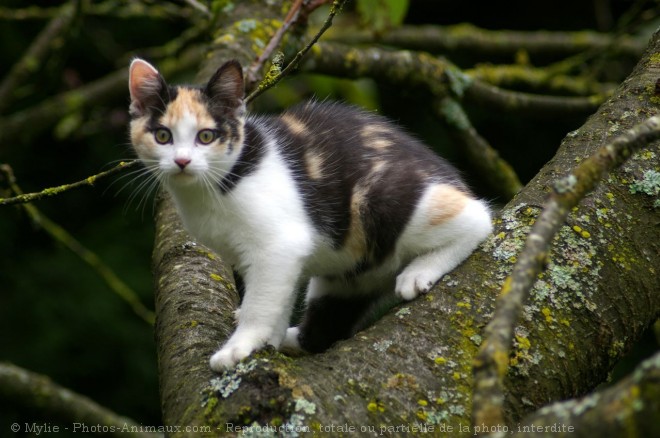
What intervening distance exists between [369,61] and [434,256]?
1.70 meters

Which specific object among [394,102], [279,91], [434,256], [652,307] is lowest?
[394,102]

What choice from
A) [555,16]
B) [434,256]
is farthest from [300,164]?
[555,16]

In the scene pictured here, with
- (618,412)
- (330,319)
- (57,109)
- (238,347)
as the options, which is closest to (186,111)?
(238,347)

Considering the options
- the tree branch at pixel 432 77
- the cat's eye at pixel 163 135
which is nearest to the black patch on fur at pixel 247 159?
the cat's eye at pixel 163 135

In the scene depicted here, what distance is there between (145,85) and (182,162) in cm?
40

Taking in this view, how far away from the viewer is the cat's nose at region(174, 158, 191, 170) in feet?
9.10

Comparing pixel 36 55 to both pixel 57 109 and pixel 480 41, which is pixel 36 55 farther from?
pixel 480 41

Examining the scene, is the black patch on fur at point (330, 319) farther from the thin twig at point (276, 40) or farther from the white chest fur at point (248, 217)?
the thin twig at point (276, 40)

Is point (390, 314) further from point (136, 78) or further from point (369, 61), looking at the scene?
point (369, 61)

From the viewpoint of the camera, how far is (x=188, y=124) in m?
2.87

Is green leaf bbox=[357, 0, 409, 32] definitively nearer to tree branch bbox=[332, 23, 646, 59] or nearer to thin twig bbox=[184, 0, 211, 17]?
thin twig bbox=[184, 0, 211, 17]

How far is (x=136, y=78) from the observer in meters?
2.95

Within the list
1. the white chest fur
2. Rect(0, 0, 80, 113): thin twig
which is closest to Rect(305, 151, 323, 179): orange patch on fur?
the white chest fur

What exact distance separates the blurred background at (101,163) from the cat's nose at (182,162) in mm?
2305
